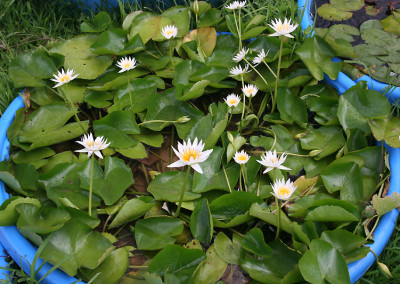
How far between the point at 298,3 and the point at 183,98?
0.73 m

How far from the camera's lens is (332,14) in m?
1.64

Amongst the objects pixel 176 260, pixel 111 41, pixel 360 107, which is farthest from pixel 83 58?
pixel 360 107

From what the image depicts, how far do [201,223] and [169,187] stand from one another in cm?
15

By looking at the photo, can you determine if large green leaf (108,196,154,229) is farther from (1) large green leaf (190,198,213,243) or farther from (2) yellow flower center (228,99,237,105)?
(2) yellow flower center (228,99,237,105)

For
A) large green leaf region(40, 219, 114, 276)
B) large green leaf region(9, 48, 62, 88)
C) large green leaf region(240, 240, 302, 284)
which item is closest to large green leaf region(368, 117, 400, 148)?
large green leaf region(240, 240, 302, 284)

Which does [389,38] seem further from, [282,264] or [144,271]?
[144,271]

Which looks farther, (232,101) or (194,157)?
(232,101)

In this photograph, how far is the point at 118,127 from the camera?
Result: 48.8 inches

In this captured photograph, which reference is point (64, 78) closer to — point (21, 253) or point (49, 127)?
point (49, 127)

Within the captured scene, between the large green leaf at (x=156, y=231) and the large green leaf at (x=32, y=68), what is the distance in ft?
2.04

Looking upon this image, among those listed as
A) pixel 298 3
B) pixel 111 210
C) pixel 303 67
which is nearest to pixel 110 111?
pixel 111 210

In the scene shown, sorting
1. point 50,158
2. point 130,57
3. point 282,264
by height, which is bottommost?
point 282,264

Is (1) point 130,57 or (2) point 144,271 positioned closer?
(2) point 144,271

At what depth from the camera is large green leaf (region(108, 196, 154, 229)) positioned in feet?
3.45
